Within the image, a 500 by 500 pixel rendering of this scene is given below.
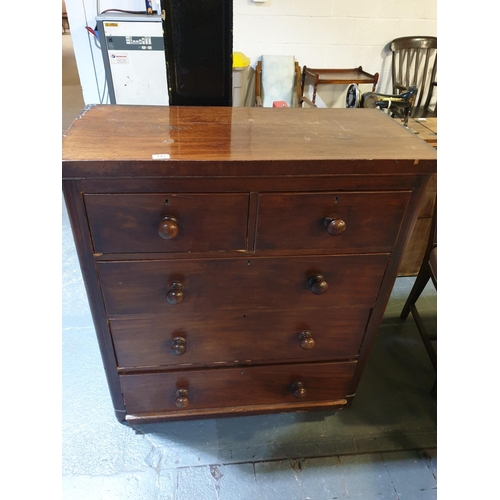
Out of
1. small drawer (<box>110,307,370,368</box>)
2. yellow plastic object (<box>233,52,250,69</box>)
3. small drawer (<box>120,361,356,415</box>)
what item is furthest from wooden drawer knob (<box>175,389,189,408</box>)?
yellow plastic object (<box>233,52,250,69</box>)

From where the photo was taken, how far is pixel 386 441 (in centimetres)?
133

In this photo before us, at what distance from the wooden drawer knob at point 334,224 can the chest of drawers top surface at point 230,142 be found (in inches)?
4.5

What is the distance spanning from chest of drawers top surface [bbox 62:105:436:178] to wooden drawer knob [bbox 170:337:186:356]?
0.51m

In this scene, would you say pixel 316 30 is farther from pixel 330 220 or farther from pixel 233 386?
pixel 233 386

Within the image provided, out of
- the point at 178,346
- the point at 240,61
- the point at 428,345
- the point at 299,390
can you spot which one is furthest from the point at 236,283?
the point at 240,61

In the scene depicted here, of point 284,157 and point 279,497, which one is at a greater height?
point 284,157

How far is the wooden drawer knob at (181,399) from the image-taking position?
3.89 feet

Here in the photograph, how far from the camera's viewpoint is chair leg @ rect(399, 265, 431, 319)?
162 cm

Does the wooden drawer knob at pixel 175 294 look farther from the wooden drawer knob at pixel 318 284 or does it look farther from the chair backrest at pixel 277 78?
the chair backrest at pixel 277 78

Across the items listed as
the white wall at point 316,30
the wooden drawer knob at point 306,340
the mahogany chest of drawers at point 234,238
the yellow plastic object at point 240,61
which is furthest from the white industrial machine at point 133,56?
the wooden drawer knob at point 306,340

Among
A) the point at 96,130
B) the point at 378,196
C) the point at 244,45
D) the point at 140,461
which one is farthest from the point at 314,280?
the point at 244,45

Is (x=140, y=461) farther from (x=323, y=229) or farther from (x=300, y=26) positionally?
(x=300, y=26)

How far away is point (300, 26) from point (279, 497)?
10.2 feet

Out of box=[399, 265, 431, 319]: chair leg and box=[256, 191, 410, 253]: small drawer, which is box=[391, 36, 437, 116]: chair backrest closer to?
box=[399, 265, 431, 319]: chair leg
